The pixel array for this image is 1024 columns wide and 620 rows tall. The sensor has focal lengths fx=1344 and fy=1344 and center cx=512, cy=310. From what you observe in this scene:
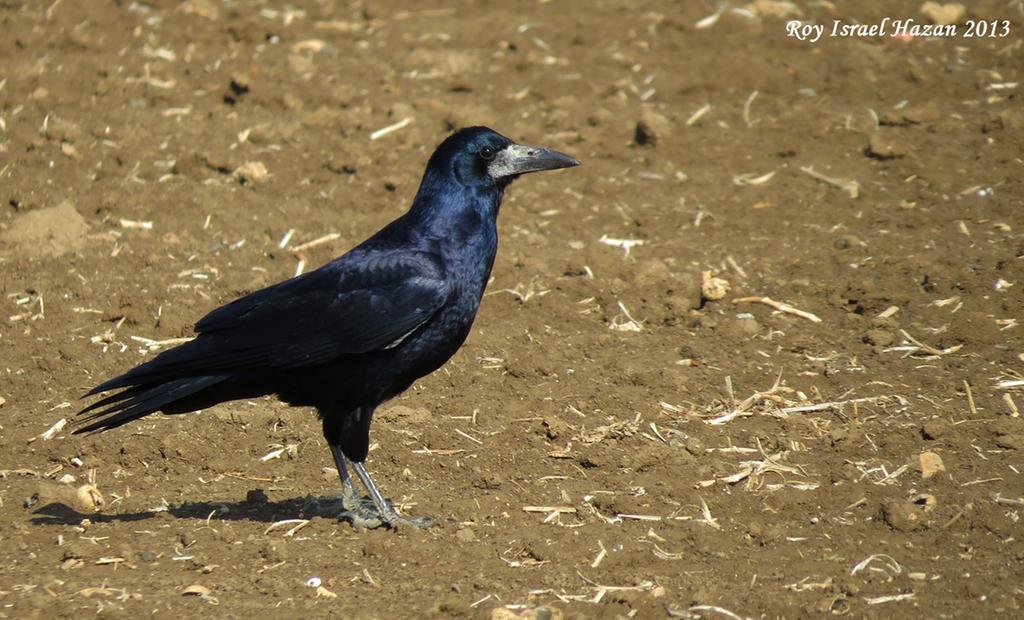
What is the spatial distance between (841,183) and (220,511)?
16.8ft

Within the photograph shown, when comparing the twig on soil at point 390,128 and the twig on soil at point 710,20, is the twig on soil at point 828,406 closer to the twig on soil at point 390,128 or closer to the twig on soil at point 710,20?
the twig on soil at point 390,128

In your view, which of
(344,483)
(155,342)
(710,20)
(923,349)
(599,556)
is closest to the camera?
(599,556)

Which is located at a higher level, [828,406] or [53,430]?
[53,430]

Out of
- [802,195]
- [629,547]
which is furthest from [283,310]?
[802,195]

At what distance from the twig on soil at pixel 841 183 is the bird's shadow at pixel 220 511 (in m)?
4.56

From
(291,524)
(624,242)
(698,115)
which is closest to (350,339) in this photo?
(291,524)

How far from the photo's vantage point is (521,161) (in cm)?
624

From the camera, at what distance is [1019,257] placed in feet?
26.1

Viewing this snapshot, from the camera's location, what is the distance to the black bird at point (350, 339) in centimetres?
567

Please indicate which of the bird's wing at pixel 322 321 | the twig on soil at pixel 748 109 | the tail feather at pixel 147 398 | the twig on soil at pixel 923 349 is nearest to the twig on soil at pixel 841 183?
the twig on soil at pixel 748 109

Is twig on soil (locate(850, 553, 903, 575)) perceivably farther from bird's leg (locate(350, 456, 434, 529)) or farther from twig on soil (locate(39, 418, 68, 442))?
twig on soil (locate(39, 418, 68, 442))

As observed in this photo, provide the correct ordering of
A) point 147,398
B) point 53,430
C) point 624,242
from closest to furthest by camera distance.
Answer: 1. point 147,398
2. point 53,430
3. point 624,242

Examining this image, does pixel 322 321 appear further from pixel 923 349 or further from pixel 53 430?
pixel 923 349

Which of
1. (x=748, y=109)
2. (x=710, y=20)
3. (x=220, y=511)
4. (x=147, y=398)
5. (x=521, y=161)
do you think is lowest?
(x=220, y=511)
